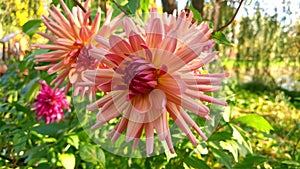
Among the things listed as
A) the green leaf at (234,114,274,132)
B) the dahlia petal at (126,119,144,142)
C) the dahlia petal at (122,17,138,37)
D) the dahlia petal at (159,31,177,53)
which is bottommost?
the green leaf at (234,114,274,132)

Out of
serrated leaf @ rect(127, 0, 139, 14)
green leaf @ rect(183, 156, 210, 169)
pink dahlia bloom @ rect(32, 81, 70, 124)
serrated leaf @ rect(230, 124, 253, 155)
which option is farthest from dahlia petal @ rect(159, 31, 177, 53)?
pink dahlia bloom @ rect(32, 81, 70, 124)

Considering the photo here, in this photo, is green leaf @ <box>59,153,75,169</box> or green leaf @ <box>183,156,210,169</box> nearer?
green leaf @ <box>183,156,210,169</box>

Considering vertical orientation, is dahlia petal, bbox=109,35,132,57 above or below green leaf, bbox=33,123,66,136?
above

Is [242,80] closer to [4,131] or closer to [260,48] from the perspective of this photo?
[260,48]

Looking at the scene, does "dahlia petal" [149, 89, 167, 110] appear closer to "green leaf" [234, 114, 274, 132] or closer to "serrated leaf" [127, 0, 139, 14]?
"serrated leaf" [127, 0, 139, 14]

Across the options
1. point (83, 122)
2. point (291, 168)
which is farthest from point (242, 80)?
point (83, 122)

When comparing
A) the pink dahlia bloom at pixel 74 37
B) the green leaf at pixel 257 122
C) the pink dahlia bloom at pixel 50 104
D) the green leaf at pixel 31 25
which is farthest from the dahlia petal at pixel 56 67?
the pink dahlia bloom at pixel 50 104

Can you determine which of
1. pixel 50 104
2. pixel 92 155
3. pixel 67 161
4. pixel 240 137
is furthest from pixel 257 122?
pixel 50 104

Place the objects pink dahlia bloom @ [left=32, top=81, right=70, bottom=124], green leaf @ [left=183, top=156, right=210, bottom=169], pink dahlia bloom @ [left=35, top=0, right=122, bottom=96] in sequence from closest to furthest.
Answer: pink dahlia bloom @ [left=35, top=0, right=122, bottom=96]
green leaf @ [left=183, top=156, right=210, bottom=169]
pink dahlia bloom @ [left=32, top=81, right=70, bottom=124]
